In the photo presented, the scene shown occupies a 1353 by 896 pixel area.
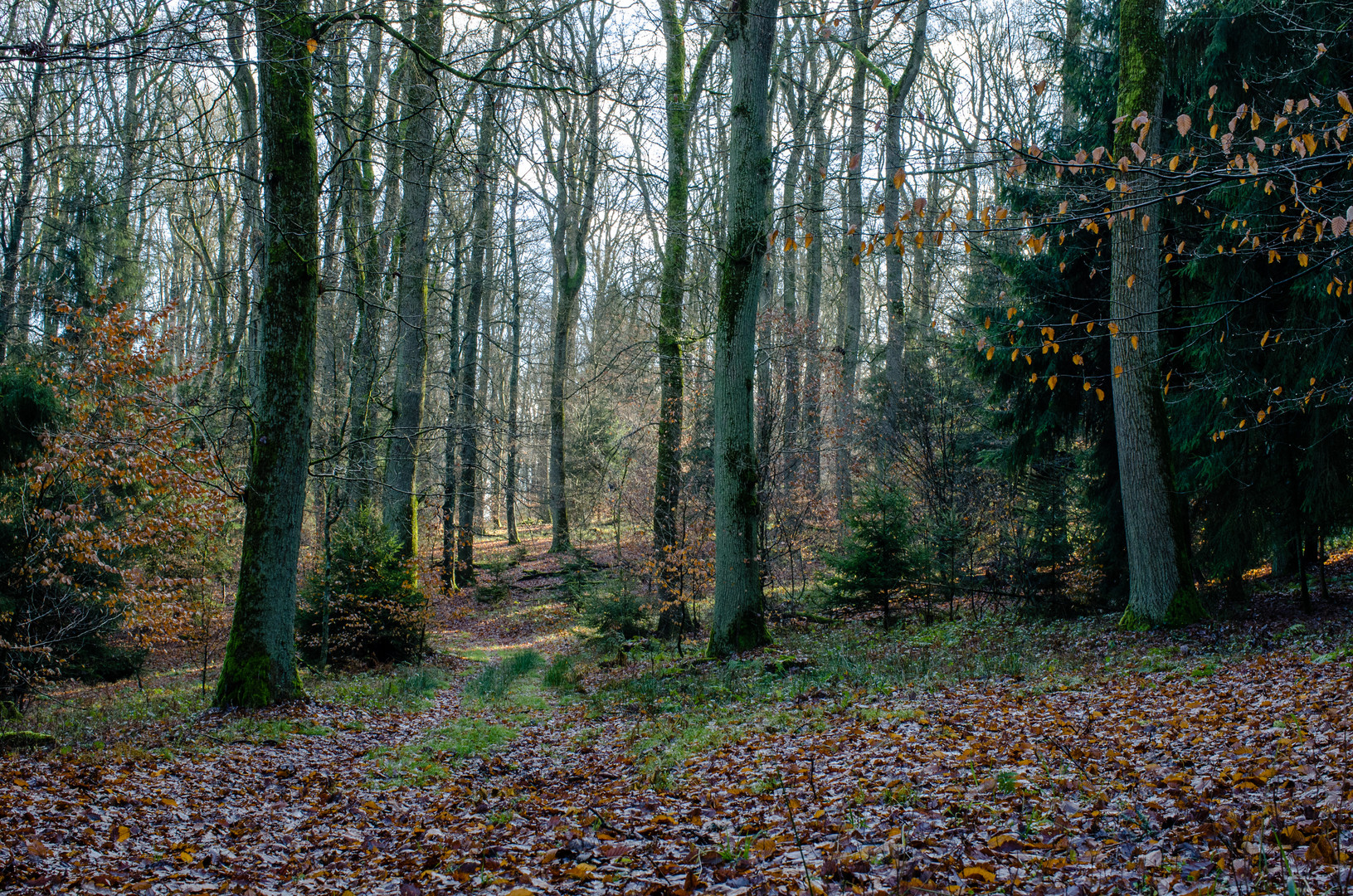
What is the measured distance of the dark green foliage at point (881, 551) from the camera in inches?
481

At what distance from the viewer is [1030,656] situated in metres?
9.37

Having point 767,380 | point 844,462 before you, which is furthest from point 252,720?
point 844,462

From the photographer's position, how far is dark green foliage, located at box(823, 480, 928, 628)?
481 inches

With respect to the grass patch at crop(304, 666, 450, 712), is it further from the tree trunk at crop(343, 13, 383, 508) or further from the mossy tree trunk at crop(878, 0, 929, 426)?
the mossy tree trunk at crop(878, 0, 929, 426)

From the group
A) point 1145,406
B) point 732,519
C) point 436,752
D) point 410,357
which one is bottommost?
point 436,752

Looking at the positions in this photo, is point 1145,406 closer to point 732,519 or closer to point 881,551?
point 881,551

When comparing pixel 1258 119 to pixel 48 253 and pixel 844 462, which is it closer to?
pixel 844 462

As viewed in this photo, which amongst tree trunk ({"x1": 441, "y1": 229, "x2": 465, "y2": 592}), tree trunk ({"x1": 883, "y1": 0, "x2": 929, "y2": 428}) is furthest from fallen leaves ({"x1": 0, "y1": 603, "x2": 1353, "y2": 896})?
tree trunk ({"x1": 441, "y1": 229, "x2": 465, "y2": 592})

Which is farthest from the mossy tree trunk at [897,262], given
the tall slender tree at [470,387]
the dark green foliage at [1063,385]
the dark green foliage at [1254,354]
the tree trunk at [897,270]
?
the tall slender tree at [470,387]

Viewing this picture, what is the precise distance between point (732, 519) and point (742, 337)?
8.00 ft

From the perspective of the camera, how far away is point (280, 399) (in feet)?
26.5

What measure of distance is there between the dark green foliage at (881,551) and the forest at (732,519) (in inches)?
3.0

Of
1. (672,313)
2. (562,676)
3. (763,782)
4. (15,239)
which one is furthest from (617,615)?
(15,239)

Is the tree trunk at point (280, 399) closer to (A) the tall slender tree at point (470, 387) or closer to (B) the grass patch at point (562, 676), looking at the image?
(B) the grass patch at point (562, 676)
